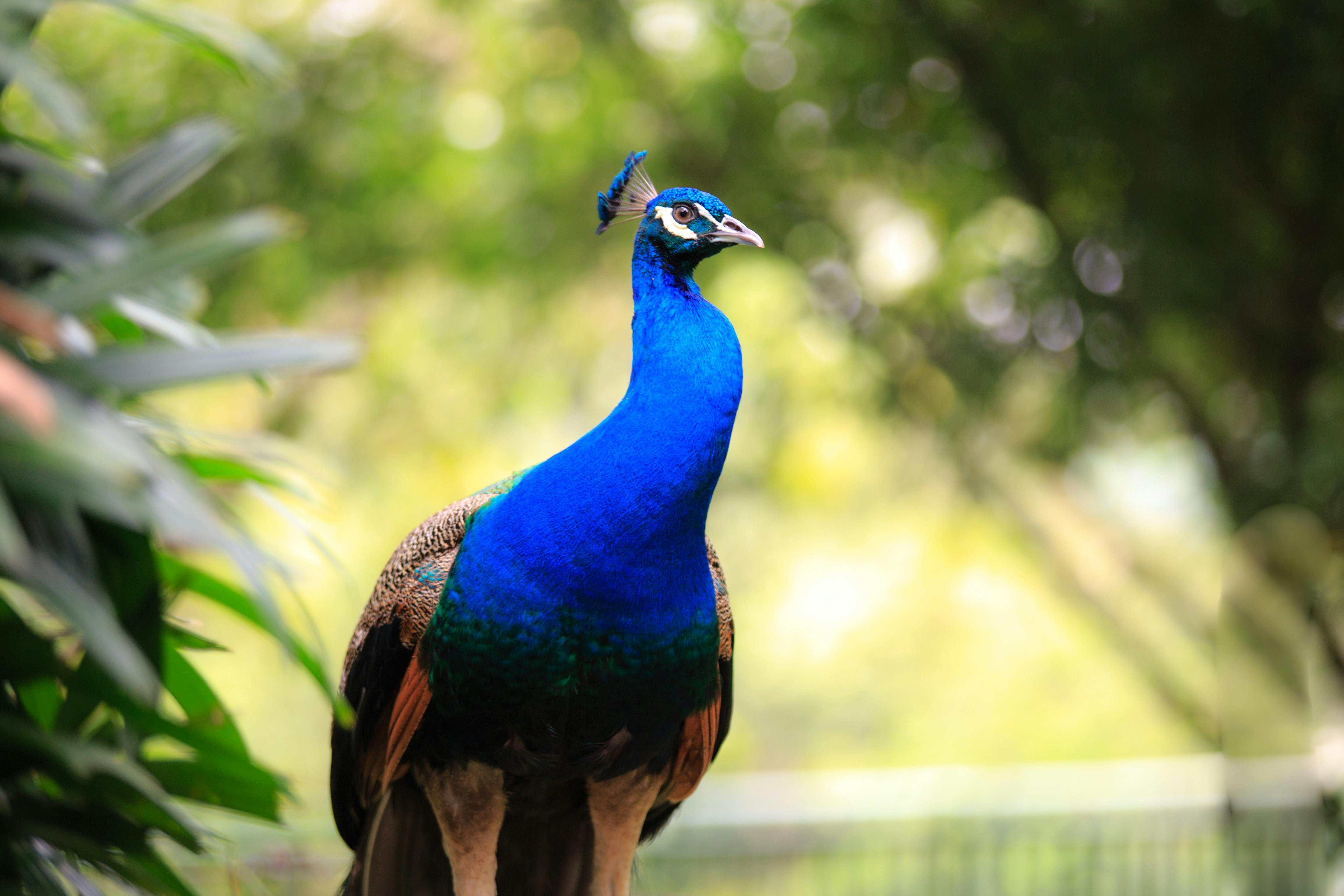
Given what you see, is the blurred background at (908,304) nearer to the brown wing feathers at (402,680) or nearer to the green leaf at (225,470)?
the brown wing feathers at (402,680)

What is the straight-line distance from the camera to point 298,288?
4.11m

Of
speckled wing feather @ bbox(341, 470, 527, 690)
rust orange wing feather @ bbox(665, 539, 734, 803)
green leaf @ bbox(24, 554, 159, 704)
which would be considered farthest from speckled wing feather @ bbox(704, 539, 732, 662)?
green leaf @ bbox(24, 554, 159, 704)

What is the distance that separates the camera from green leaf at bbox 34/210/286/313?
0.71m

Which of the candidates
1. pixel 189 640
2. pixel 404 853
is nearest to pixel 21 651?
pixel 189 640

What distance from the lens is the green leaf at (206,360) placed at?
70 cm

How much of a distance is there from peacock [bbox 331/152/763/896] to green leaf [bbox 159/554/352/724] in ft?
0.71

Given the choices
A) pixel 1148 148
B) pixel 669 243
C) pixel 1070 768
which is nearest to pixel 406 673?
pixel 669 243

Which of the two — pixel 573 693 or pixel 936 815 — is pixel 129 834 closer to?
pixel 573 693

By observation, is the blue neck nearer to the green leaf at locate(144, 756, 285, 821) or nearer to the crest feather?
the crest feather

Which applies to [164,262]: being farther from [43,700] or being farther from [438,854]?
[438,854]

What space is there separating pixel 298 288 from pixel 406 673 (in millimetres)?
3202

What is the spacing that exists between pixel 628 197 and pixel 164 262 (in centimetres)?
70

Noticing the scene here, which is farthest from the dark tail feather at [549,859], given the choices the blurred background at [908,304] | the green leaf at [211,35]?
the green leaf at [211,35]

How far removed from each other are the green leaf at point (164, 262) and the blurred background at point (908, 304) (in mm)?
1228
